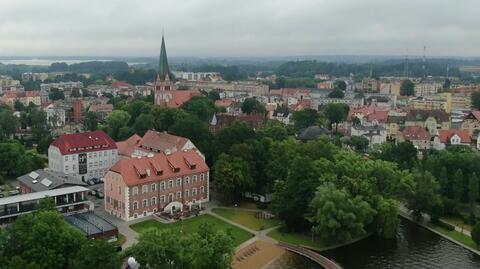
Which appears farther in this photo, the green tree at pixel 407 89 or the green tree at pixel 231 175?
the green tree at pixel 407 89

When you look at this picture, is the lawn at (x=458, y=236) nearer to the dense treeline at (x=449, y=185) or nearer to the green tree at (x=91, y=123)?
the dense treeline at (x=449, y=185)

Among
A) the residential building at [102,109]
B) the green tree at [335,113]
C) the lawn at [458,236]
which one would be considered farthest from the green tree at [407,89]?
the lawn at [458,236]

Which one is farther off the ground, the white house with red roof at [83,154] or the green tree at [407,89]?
the green tree at [407,89]

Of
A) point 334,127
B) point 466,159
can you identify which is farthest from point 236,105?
point 466,159

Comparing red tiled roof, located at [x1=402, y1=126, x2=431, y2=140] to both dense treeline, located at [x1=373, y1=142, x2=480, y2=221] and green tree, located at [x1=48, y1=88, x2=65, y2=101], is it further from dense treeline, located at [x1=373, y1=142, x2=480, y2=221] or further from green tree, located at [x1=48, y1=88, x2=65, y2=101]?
green tree, located at [x1=48, y1=88, x2=65, y2=101]

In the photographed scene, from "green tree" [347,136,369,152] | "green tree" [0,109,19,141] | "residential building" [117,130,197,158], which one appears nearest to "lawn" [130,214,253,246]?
"residential building" [117,130,197,158]

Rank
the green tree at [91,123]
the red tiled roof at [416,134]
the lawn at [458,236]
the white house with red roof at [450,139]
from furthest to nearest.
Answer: the green tree at [91,123]
the red tiled roof at [416,134]
the white house with red roof at [450,139]
the lawn at [458,236]

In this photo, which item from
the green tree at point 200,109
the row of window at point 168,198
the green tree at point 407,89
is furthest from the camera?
the green tree at point 407,89
